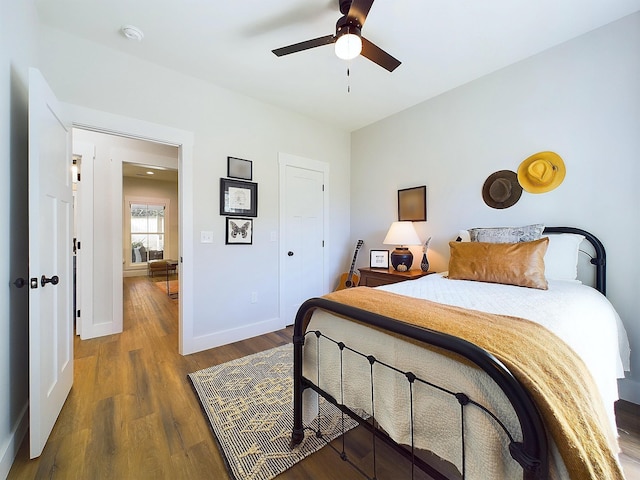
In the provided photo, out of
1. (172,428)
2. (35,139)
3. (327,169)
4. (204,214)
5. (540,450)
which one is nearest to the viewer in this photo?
(540,450)

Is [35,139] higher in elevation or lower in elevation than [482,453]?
higher

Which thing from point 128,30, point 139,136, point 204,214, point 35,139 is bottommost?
point 204,214

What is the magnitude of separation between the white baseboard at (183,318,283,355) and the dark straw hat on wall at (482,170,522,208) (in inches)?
106

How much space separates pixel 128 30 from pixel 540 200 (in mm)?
3592

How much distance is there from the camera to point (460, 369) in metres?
0.82

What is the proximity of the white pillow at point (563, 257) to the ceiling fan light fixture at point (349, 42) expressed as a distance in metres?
2.04

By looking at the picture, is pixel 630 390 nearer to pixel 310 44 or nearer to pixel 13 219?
pixel 310 44

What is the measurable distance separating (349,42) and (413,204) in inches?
79.4

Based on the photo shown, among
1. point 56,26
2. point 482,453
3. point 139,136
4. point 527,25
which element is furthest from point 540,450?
point 56,26

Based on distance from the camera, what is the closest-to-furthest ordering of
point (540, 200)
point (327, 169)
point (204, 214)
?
point (540, 200), point (204, 214), point (327, 169)

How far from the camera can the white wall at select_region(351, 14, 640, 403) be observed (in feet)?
6.32

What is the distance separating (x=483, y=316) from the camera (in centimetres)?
110

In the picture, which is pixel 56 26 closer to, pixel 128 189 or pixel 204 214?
pixel 204 214

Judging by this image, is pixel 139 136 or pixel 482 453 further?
pixel 139 136
